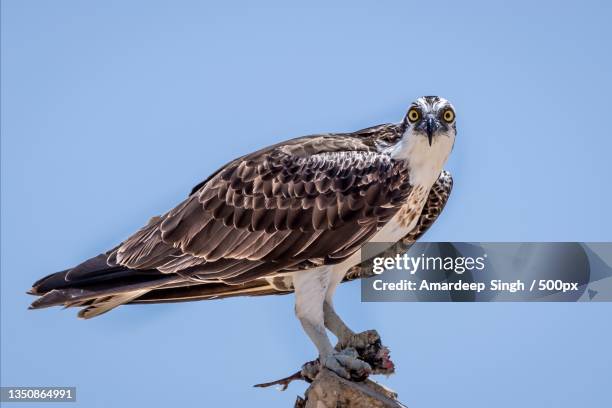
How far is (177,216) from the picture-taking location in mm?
16656

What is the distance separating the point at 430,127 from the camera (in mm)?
15375

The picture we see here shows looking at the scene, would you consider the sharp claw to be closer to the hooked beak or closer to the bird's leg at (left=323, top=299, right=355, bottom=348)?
the bird's leg at (left=323, top=299, right=355, bottom=348)

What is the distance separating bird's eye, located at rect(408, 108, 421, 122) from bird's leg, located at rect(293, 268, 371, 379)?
2.03 meters

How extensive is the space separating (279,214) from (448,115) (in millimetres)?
2345

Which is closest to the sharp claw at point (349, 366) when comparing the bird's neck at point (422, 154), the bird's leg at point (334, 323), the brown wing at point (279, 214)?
the bird's leg at point (334, 323)

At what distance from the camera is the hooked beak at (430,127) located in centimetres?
1538

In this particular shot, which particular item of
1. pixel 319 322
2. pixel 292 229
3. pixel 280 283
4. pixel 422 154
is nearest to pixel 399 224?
pixel 422 154

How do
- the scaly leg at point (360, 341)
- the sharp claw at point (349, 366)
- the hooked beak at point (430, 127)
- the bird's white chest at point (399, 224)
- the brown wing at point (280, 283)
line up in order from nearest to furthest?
the sharp claw at point (349, 366), the hooked beak at point (430, 127), the scaly leg at point (360, 341), the bird's white chest at point (399, 224), the brown wing at point (280, 283)

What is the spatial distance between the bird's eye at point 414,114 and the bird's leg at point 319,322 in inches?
80.0

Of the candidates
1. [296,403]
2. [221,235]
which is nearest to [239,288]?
[221,235]

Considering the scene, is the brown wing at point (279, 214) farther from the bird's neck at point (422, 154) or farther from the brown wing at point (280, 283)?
the brown wing at point (280, 283)

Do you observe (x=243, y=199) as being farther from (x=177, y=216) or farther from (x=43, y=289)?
(x=43, y=289)

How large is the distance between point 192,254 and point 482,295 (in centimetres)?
359

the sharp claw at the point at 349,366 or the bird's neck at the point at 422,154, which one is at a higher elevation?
the bird's neck at the point at 422,154
